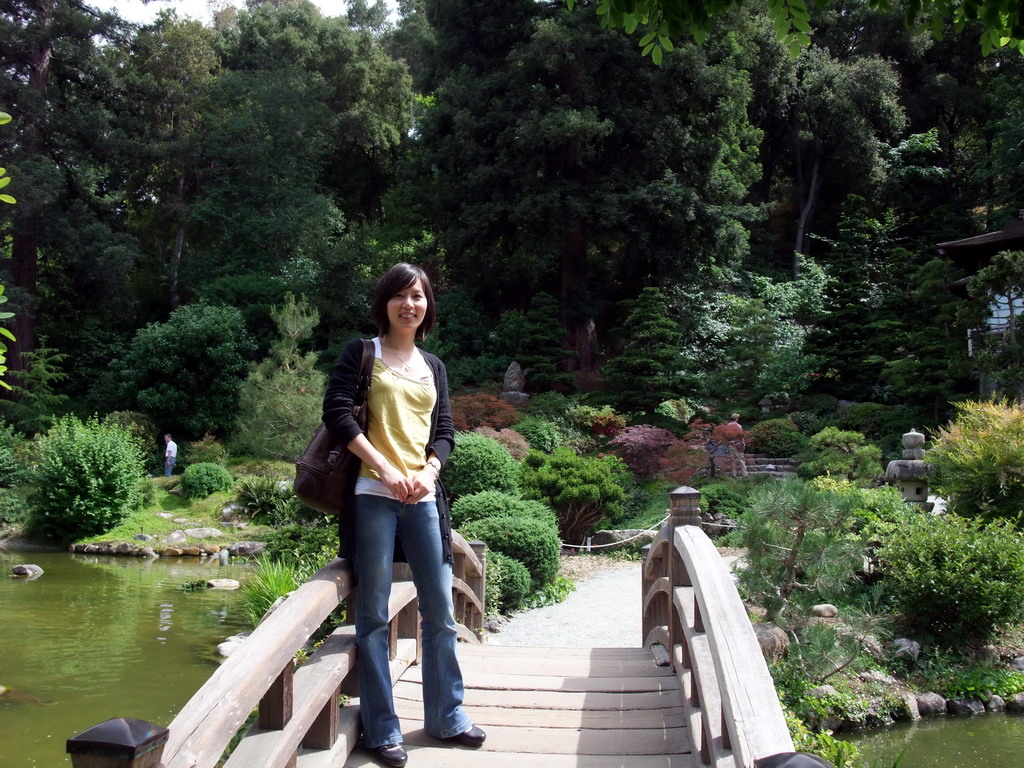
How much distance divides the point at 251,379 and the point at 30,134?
996 centimetres

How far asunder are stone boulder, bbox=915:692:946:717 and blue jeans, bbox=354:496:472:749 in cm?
491

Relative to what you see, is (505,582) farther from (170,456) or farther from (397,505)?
(170,456)

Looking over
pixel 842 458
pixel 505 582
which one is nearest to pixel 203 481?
pixel 505 582

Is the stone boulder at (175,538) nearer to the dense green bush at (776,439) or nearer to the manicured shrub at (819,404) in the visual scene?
the dense green bush at (776,439)

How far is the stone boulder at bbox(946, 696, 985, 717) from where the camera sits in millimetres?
6613

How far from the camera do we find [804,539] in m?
6.21

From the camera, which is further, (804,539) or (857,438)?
(857,438)

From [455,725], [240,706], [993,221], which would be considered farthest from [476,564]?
[993,221]

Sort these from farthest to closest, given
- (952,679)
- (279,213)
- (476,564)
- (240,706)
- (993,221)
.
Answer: (279,213) → (993,221) → (952,679) → (476,564) → (240,706)

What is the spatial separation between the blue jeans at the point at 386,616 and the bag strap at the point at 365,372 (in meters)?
0.34

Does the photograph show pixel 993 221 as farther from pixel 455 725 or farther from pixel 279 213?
pixel 455 725

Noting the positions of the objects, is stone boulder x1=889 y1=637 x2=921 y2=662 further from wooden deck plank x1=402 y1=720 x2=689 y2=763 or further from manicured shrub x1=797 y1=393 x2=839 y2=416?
manicured shrub x1=797 y1=393 x2=839 y2=416

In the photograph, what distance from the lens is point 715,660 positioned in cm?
250

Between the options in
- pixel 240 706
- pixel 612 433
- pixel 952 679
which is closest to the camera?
pixel 240 706
